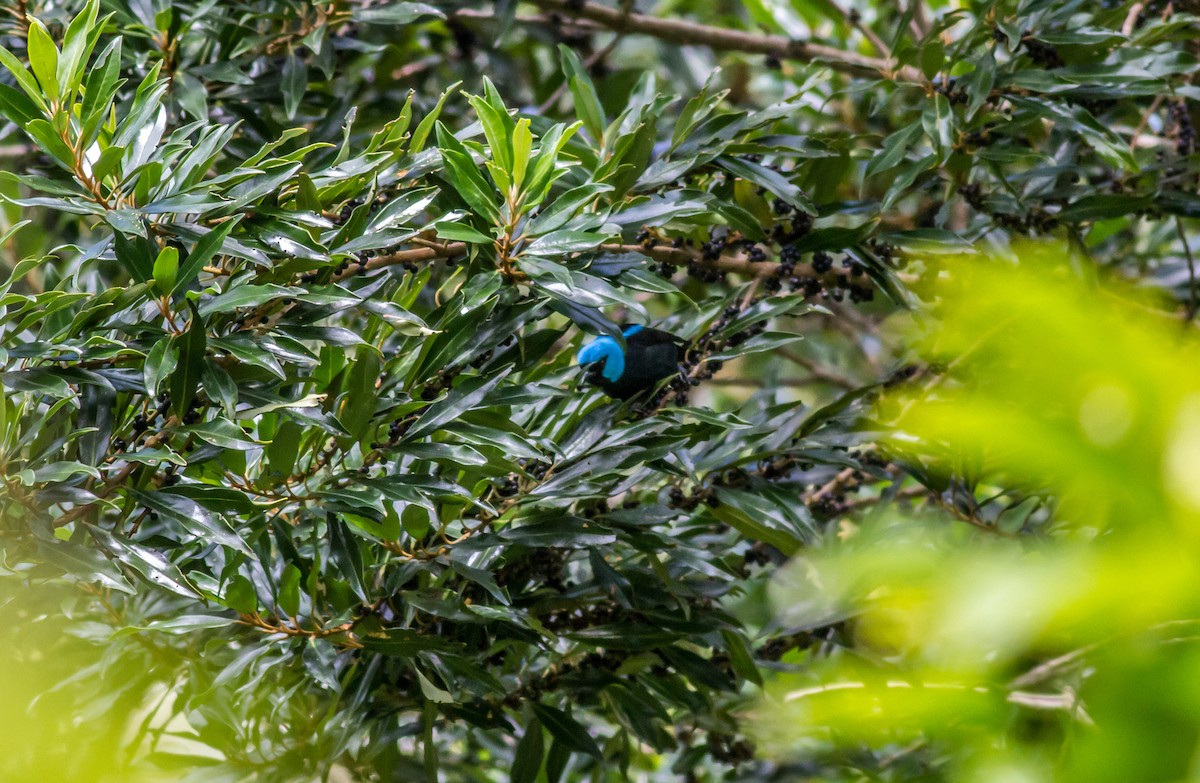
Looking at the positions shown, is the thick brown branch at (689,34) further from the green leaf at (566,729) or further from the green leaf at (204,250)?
the green leaf at (566,729)

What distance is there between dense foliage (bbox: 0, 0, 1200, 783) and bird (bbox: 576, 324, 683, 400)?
0.09 feet

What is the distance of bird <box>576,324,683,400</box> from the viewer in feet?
4.31

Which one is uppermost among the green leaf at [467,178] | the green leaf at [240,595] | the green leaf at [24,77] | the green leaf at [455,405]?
the green leaf at [24,77]

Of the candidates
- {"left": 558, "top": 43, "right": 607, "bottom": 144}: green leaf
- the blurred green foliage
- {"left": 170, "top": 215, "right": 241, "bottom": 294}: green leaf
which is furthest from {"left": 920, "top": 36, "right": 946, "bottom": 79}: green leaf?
the blurred green foliage

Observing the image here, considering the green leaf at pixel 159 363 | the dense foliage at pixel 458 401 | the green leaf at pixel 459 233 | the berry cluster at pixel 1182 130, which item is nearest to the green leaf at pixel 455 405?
the dense foliage at pixel 458 401

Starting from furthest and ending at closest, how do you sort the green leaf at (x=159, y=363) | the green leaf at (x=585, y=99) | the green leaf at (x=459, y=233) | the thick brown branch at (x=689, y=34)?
the thick brown branch at (x=689, y=34) → the green leaf at (x=585, y=99) → the green leaf at (x=459, y=233) → the green leaf at (x=159, y=363)

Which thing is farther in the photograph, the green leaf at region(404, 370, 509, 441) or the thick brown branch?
the thick brown branch

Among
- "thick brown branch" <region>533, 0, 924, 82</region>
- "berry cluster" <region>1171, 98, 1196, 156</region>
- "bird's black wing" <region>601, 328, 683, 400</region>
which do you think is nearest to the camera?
"bird's black wing" <region>601, 328, 683, 400</region>

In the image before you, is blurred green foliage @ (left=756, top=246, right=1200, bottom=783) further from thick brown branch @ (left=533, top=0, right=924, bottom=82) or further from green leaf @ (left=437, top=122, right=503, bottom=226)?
thick brown branch @ (left=533, top=0, right=924, bottom=82)

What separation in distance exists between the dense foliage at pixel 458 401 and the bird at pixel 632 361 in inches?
1.1

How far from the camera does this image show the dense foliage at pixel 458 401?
1.01m

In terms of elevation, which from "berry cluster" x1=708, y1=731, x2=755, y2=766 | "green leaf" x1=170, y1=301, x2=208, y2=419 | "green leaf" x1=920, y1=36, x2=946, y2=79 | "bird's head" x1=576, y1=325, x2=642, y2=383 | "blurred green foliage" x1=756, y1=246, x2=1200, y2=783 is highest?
"blurred green foliage" x1=756, y1=246, x2=1200, y2=783

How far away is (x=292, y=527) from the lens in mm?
1269

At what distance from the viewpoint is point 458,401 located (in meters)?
1.10
